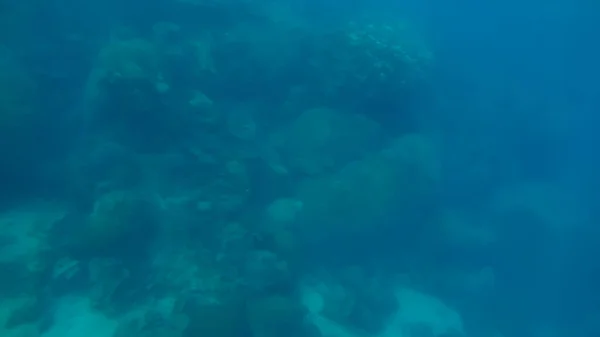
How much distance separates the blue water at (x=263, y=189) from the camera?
9688 mm

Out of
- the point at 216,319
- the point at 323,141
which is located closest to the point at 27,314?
the point at 216,319

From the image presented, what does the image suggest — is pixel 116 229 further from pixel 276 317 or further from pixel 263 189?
pixel 263 189

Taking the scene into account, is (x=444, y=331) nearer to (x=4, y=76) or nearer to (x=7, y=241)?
(x=7, y=241)

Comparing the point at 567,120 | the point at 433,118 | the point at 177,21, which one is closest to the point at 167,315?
the point at 177,21

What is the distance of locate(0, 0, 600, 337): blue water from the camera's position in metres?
9.69

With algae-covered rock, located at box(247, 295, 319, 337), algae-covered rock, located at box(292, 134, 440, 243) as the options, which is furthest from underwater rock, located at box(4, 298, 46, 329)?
algae-covered rock, located at box(292, 134, 440, 243)

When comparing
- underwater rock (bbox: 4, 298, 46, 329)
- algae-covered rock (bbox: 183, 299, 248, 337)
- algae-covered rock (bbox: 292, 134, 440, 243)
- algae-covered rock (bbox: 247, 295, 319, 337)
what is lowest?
underwater rock (bbox: 4, 298, 46, 329)

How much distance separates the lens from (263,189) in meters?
12.9

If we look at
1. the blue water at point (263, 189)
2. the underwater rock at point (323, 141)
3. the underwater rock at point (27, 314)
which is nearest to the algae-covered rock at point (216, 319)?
the blue water at point (263, 189)

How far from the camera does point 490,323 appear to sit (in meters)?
14.2

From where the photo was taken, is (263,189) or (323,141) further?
(323,141)

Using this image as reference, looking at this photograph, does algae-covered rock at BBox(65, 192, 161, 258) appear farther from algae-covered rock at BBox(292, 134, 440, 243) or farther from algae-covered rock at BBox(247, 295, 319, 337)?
algae-covered rock at BBox(292, 134, 440, 243)

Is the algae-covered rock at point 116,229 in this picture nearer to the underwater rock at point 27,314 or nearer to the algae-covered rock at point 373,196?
the underwater rock at point 27,314

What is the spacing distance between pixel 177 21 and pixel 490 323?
1406 cm
